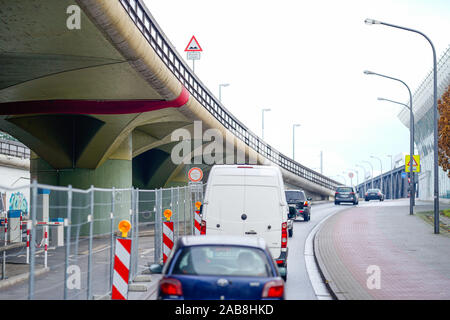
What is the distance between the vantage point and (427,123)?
221 feet

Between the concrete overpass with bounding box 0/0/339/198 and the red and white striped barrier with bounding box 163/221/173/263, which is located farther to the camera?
the concrete overpass with bounding box 0/0/339/198

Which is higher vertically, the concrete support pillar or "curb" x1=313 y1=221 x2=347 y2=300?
the concrete support pillar

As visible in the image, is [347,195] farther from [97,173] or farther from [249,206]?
[249,206]

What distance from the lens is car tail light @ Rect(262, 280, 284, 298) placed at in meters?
6.92

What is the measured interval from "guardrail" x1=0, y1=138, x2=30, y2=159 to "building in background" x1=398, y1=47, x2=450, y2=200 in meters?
34.2

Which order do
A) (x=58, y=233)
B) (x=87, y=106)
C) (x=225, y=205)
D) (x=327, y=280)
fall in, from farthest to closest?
(x=87, y=106), (x=58, y=233), (x=225, y=205), (x=327, y=280)

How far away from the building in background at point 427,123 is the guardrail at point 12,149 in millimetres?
34156

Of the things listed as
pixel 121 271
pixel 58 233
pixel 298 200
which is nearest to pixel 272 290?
pixel 121 271

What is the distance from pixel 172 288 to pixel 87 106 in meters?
19.9

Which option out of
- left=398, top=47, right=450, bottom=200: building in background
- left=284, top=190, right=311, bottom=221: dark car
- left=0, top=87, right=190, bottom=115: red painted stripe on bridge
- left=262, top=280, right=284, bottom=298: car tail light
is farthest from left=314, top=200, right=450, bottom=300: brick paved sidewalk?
left=398, top=47, right=450, bottom=200: building in background

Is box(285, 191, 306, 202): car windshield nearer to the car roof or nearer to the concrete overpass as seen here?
the concrete overpass

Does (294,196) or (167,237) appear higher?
(294,196)
